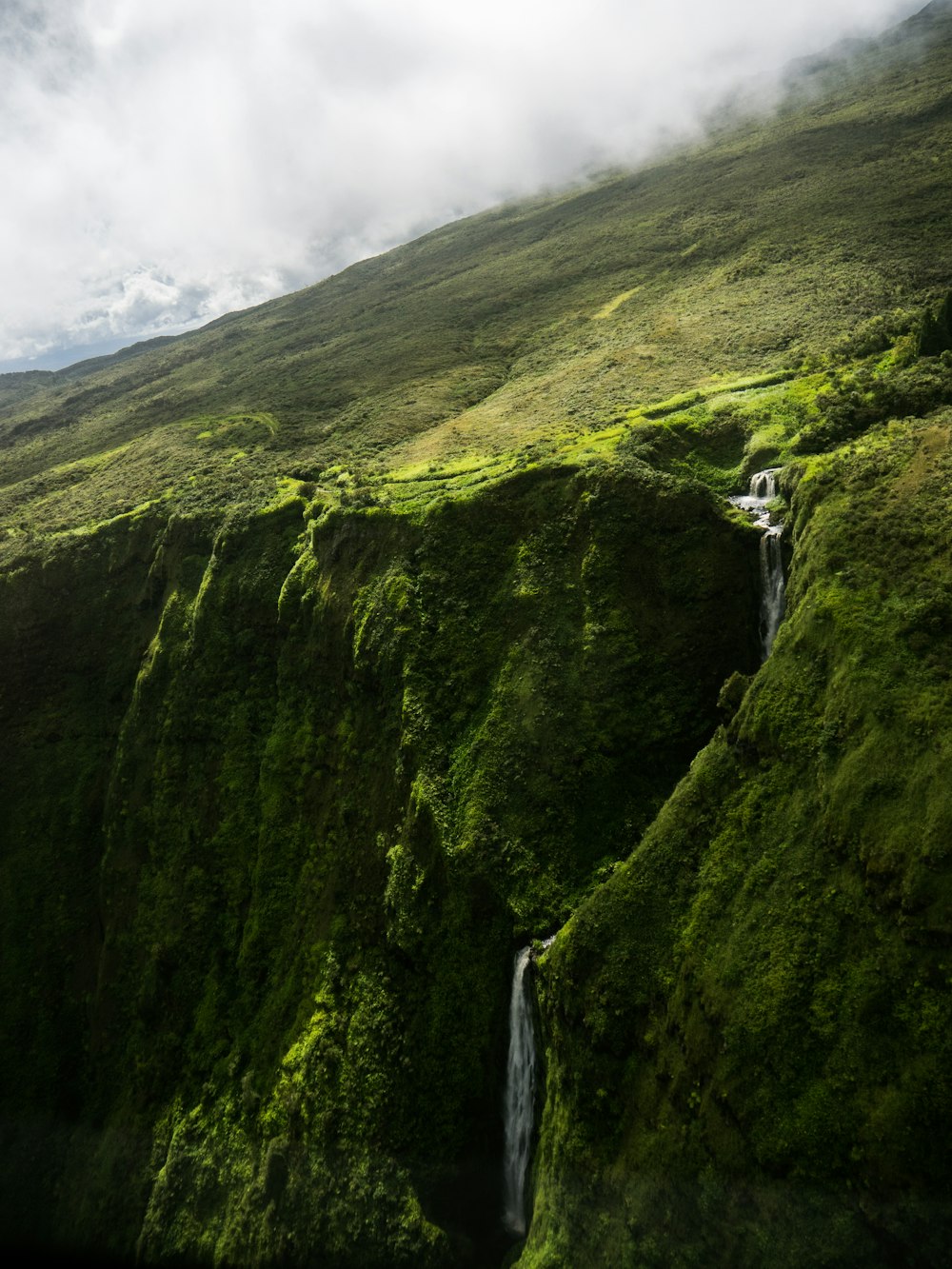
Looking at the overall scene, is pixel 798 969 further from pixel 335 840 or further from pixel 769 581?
pixel 335 840

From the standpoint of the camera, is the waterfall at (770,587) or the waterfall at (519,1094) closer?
the waterfall at (519,1094)

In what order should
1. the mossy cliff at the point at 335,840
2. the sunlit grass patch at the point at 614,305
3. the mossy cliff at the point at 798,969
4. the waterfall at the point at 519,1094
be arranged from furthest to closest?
1. the sunlit grass patch at the point at 614,305
2. the mossy cliff at the point at 335,840
3. the waterfall at the point at 519,1094
4. the mossy cliff at the point at 798,969

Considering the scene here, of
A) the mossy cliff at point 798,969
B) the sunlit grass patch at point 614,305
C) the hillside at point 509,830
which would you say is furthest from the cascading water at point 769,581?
the sunlit grass patch at point 614,305

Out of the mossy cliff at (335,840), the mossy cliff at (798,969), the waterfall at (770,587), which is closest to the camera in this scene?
the mossy cliff at (798,969)

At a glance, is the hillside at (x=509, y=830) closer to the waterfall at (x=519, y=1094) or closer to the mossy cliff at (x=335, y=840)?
the mossy cliff at (x=335, y=840)

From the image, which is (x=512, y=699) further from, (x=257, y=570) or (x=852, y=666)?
(x=257, y=570)

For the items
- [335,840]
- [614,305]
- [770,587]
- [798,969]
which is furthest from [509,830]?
[614,305]
